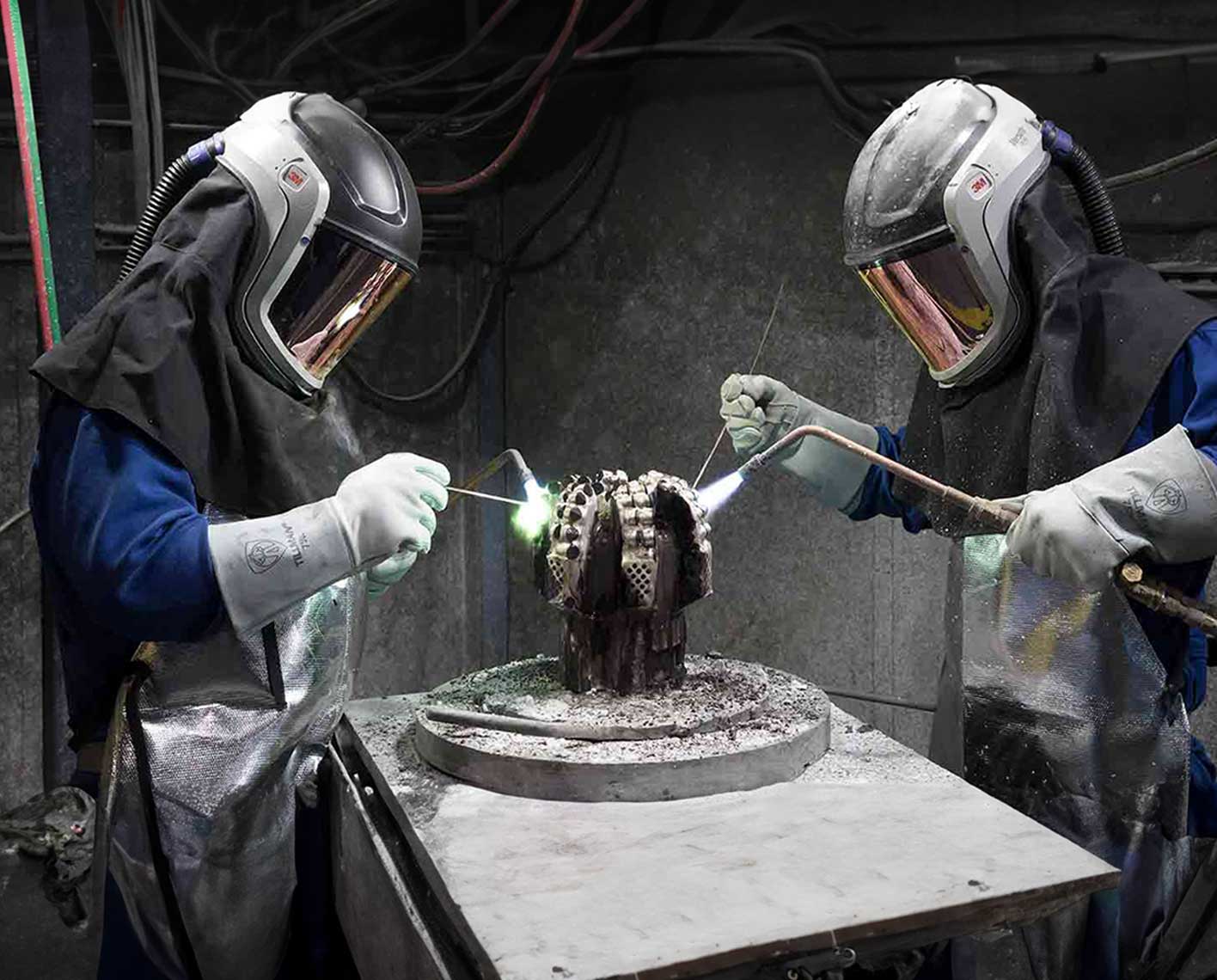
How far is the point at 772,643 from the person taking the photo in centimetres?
353

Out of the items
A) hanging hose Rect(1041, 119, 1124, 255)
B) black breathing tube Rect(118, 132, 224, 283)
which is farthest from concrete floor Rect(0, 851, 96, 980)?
hanging hose Rect(1041, 119, 1124, 255)

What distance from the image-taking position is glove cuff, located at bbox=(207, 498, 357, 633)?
1.70m

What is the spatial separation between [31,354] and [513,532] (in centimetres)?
141

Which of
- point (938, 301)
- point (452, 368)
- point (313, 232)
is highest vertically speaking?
point (313, 232)

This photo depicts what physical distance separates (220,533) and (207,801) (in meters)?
0.43

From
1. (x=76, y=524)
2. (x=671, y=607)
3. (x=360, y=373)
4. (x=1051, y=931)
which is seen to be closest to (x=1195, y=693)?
(x=1051, y=931)

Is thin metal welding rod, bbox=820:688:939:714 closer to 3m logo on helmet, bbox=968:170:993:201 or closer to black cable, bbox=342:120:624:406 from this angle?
black cable, bbox=342:120:624:406

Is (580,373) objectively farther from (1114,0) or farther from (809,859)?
(809,859)

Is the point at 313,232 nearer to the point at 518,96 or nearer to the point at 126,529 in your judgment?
the point at 126,529

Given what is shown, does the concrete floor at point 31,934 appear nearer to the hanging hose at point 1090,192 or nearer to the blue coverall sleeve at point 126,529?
the blue coverall sleeve at point 126,529

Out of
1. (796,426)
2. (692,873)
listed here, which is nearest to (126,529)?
(692,873)

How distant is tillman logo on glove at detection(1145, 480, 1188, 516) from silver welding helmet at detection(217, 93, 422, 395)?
127 centimetres

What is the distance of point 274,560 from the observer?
1.72m

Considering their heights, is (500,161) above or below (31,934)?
above
